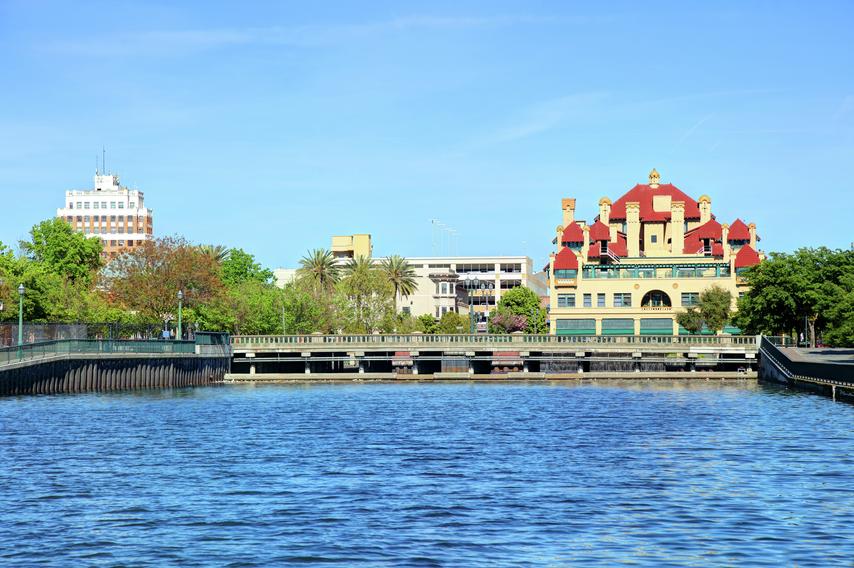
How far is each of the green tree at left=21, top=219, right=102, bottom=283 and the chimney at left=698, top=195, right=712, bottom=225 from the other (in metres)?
86.0

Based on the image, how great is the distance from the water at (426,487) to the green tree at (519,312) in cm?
12084

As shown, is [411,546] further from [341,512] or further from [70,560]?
[70,560]

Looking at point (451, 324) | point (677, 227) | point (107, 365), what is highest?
point (677, 227)

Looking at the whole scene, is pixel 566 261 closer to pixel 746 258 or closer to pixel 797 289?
pixel 746 258

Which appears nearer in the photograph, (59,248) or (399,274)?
(59,248)

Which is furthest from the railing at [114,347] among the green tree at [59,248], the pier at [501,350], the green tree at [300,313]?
the green tree at [59,248]

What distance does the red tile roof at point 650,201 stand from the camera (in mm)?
172125

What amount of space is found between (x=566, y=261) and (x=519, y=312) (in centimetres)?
3475

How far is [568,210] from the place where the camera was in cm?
17562

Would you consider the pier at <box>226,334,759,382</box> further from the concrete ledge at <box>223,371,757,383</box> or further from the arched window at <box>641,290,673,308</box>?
the arched window at <box>641,290,673,308</box>

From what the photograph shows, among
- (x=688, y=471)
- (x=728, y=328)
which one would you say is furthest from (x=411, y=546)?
(x=728, y=328)

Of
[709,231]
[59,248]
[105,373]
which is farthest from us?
[709,231]

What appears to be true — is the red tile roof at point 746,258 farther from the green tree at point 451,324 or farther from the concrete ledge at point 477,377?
the green tree at point 451,324

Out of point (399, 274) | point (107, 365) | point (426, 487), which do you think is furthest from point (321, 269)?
point (426, 487)
